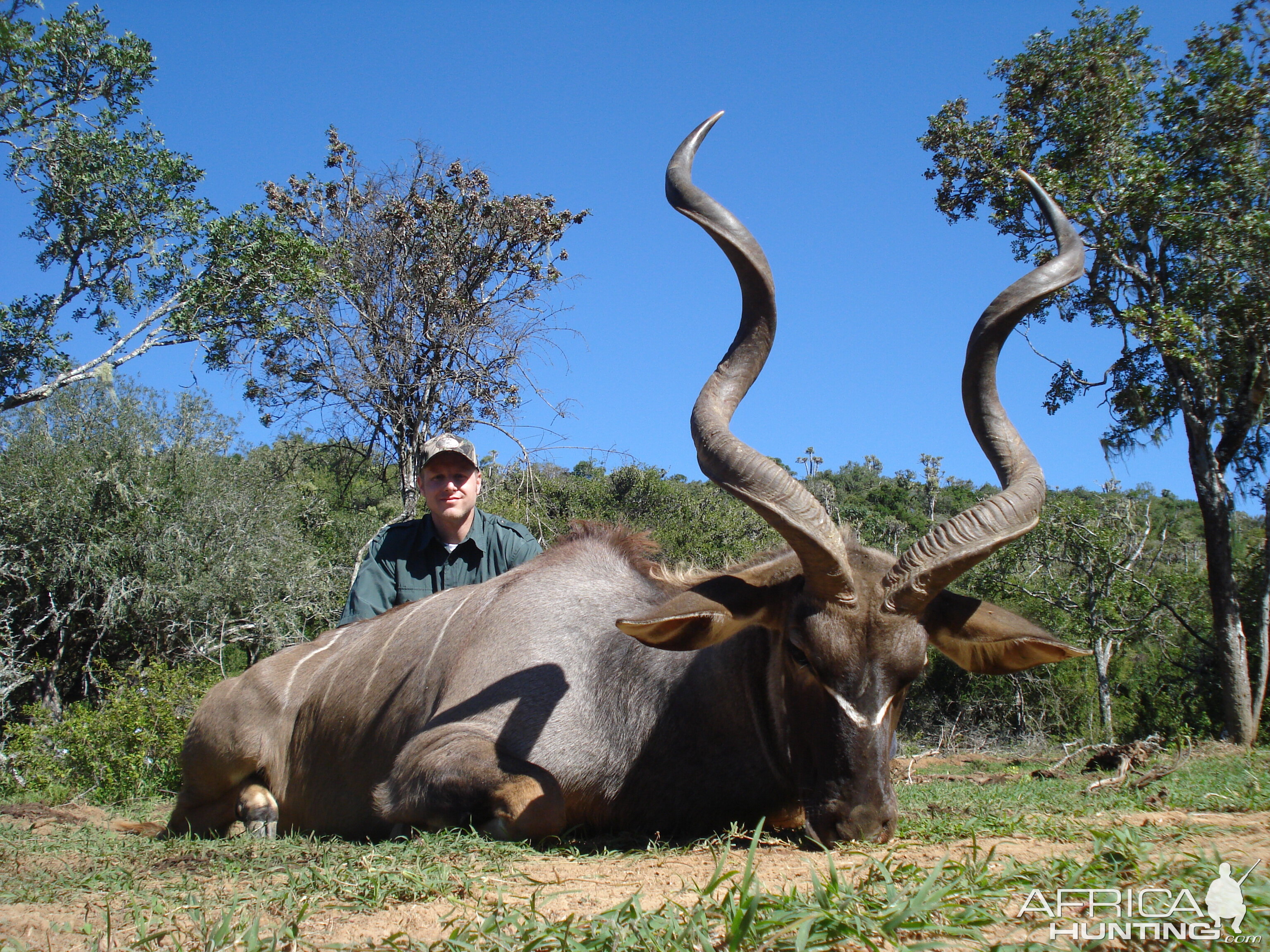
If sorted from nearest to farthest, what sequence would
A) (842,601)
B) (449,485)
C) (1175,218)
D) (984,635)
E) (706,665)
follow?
(842,601) < (984,635) < (706,665) < (449,485) < (1175,218)

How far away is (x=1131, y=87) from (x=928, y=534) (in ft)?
40.2

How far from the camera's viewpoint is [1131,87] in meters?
12.6

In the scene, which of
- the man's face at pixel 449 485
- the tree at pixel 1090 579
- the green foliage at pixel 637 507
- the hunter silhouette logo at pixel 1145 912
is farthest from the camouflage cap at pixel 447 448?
the tree at pixel 1090 579

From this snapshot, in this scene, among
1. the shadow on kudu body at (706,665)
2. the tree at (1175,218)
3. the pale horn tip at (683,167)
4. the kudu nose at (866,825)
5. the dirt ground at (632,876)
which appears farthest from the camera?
the tree at (1175,218)

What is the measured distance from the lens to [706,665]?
397 cm

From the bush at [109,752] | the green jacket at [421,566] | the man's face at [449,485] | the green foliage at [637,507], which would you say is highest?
the green foliage at [637,507]

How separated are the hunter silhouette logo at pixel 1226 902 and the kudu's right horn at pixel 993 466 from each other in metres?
1.40

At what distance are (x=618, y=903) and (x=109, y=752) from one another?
736 cm

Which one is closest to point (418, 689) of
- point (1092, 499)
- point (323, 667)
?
point (323, 667)

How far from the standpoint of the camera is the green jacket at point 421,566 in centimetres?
608

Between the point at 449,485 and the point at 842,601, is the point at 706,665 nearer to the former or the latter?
the point at 842,601

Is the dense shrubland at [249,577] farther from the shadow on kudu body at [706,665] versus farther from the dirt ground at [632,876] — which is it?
the dirt ground at [632,876]

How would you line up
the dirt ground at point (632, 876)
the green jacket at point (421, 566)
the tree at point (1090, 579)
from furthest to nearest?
the tree at point (1090, 579), the green jacket at point (421, 566), the dirt ground at point (632, 876)

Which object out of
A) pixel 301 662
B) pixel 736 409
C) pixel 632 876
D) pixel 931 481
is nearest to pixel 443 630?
pixel 301 662
